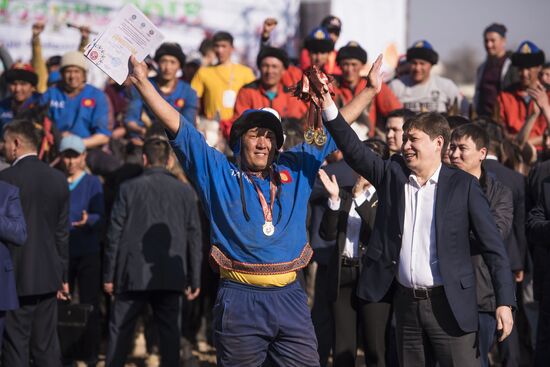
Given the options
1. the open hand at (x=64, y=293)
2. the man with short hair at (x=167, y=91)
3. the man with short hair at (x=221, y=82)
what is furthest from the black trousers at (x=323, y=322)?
the man with short hair at (x=221, y=82)

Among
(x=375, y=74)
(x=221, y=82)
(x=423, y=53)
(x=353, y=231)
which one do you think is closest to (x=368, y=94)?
(x=375, y=74)

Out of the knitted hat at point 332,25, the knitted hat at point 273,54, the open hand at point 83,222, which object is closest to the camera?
the open hand at point 83,222

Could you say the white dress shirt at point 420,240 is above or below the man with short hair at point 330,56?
below

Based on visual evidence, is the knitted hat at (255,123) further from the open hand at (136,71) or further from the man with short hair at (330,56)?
the man with short hair at (330,56)

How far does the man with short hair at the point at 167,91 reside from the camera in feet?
34.2

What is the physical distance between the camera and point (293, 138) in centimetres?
828

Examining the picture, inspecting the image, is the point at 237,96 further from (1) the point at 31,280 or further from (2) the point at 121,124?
(1) the point at 31,280

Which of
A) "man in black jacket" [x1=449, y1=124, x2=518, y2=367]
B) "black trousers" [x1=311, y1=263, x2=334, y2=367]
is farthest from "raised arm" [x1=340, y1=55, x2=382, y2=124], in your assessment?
"black trousers" [x1=311, y1=263, x2=334, y2=367]

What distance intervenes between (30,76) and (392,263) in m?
6.24

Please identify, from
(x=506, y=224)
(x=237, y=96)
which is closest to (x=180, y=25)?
(x=237, y=96)

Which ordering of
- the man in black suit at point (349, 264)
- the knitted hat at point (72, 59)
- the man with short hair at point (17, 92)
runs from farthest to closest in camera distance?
the man with short hair at point (17, 92)
the knitted hat at point (72, 59)
the man in black suit at point (349, 264)

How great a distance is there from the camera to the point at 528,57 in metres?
10.4

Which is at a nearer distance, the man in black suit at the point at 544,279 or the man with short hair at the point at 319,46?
the man in black suit at the point at 544,279

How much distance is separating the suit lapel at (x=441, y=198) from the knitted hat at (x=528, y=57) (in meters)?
4.87
